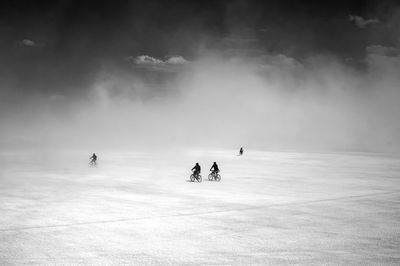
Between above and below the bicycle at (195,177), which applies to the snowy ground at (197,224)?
below

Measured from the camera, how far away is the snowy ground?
35.1 feet

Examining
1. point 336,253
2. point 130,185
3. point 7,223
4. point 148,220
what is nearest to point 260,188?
point 130,185

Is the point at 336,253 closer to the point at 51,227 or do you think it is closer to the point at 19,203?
the point at 51,227

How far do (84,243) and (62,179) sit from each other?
17955 millimetres

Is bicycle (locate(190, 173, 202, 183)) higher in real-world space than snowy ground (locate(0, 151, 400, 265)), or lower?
higher

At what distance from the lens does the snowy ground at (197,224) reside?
10.7 m

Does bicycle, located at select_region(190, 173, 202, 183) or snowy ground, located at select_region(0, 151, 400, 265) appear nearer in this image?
snowy ground, located at select_region(0, 151, 400, 265)

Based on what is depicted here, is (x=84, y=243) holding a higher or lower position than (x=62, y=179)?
lower

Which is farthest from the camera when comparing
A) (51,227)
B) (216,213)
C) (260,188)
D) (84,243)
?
(260,188)

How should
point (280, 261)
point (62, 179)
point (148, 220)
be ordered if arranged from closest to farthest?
1. point (280, 261)
2. point (148, 220)
3. point (62, 179)

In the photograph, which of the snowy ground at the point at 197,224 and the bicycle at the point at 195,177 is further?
the bicycle at the point at 195,177

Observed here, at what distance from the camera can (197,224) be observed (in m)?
14.4

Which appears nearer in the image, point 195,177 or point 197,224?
point 197,224

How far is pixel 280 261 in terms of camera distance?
10.3m
